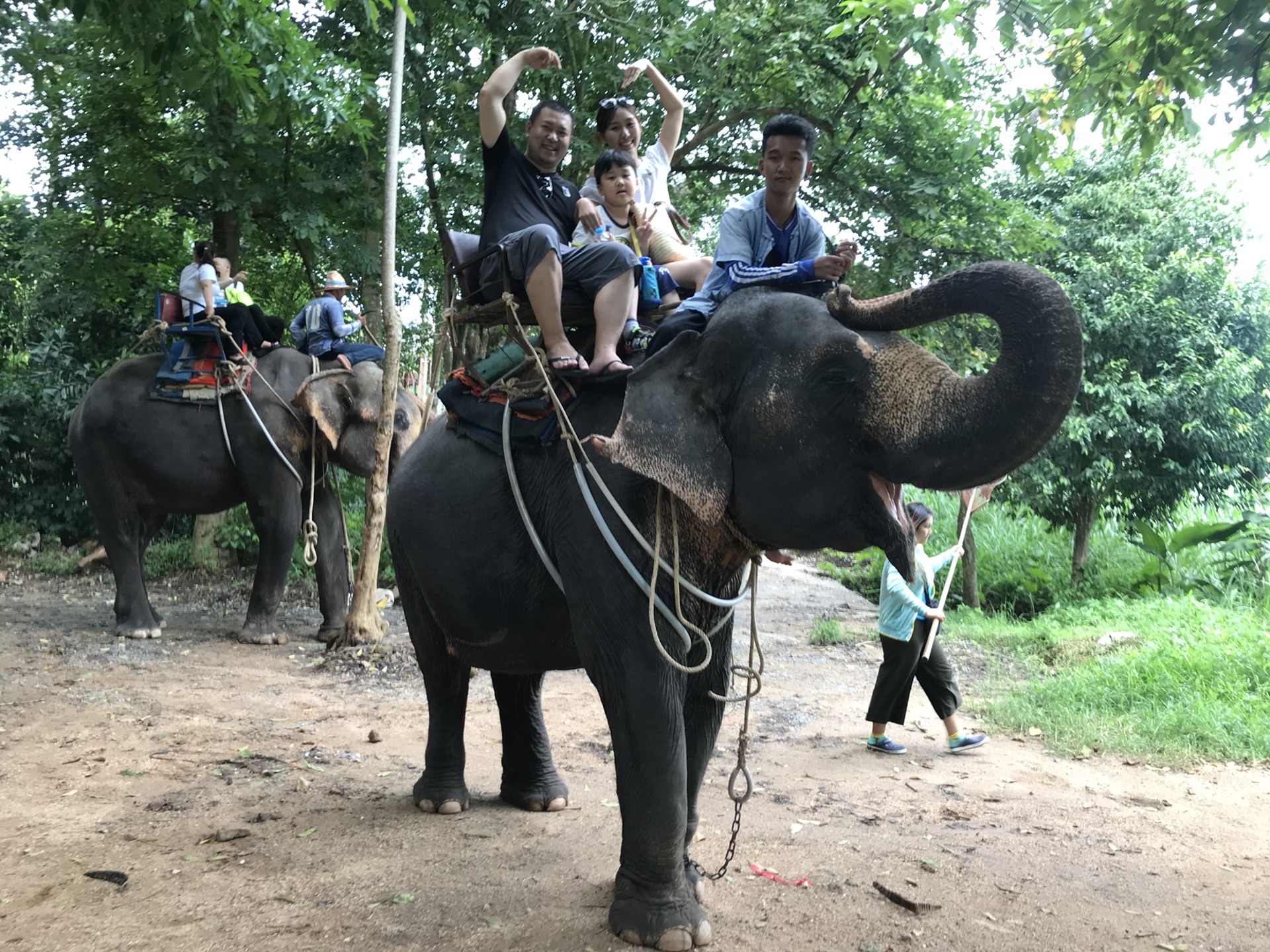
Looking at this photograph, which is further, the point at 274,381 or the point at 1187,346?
the point at 1187,346

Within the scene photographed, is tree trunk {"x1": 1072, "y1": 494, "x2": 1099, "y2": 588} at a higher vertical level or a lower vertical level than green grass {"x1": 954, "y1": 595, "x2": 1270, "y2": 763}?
higher

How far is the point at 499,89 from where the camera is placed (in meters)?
4.17

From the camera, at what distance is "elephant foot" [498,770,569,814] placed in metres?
4.63

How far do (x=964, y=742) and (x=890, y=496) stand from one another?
3.71 meters

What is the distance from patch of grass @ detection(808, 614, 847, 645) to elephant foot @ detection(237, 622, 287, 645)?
15.7 feet

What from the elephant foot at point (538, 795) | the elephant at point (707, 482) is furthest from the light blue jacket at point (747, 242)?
the elephant foot at point (538, 795)

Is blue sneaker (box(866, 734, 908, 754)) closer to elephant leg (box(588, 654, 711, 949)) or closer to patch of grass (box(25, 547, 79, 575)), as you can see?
elephant leg (box(588, 654, 711, 949))

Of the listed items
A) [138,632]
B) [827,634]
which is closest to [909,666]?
[827,634]

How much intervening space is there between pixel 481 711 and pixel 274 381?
3667 millimetres

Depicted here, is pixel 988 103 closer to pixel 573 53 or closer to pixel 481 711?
pixel 573 53

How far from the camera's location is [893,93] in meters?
11.0

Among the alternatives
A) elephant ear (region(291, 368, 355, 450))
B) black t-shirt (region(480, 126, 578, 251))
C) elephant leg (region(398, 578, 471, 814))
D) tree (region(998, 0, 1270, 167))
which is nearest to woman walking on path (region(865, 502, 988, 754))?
tree (region(998, 0, 1270, 167))

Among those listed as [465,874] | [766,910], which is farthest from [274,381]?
[766,910]

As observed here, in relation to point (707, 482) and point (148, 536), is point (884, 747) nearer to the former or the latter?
point (707, 482)
